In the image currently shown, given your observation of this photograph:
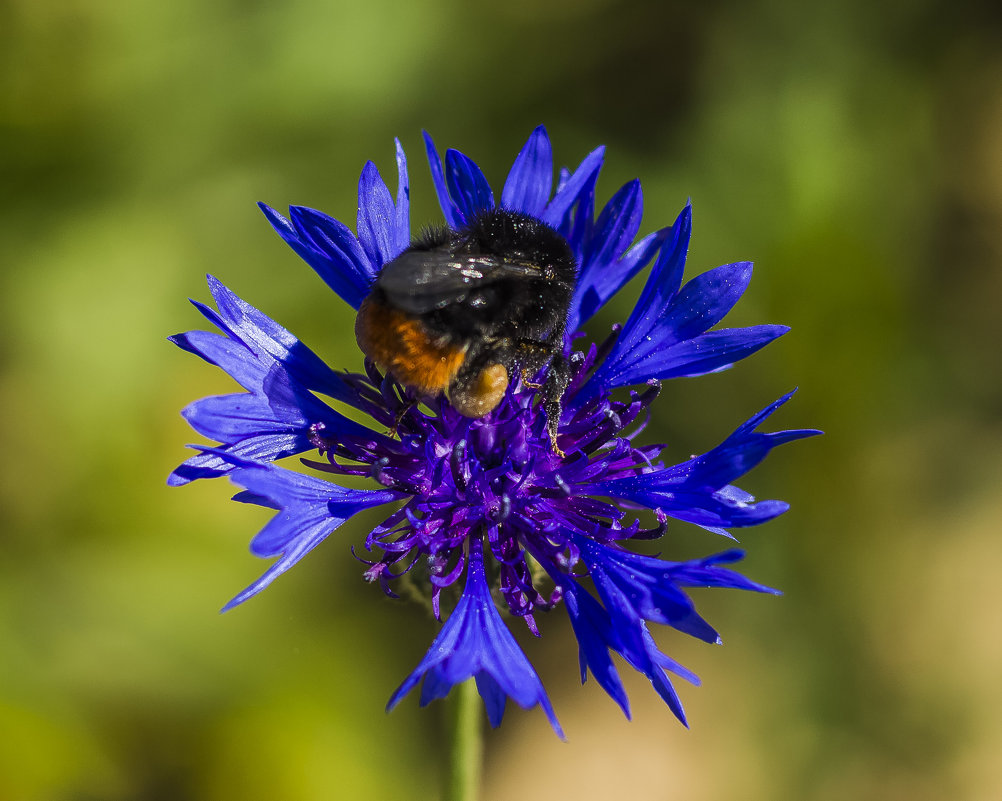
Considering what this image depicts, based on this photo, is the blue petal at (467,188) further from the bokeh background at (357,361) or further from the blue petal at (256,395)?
the bokeh background at (357,361)

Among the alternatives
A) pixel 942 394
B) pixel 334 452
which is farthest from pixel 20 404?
pixel 942 394

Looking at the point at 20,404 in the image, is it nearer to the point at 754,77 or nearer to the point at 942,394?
the point at 754,77

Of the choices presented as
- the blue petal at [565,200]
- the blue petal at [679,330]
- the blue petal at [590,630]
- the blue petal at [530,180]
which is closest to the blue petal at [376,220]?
the blue petal at [530,180]

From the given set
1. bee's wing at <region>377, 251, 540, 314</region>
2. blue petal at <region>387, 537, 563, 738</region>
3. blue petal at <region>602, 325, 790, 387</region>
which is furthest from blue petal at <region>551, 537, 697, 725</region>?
bee's wing at <region>377, 251, 540, 314</region>

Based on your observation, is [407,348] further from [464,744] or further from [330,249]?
[464,744]

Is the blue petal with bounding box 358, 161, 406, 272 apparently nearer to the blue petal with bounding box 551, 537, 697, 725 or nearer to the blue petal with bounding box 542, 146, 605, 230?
the blue petal with bounding box 542, 146, 605, 230

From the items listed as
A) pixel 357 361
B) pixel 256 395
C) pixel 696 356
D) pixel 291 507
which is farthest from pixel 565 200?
pixel 357 361
